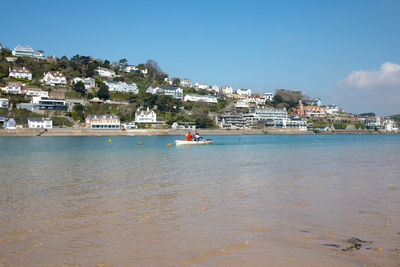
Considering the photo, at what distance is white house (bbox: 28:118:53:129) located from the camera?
212ft

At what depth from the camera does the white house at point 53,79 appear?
89188mm

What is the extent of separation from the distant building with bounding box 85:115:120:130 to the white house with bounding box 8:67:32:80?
29.4 meters

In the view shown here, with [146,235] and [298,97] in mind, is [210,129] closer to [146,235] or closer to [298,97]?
[298,97]

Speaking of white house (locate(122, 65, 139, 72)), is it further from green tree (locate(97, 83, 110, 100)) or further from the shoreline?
the shoreline

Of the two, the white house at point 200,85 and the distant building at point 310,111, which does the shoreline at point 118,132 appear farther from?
the white house at point 200,85

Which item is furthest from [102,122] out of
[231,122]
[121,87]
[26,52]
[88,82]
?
[26,52]

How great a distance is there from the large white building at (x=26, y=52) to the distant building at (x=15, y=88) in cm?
3084

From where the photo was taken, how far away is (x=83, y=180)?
1277cm

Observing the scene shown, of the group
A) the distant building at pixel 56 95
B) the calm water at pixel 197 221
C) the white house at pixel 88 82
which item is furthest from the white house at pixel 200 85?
the calm water at pixel 197 221

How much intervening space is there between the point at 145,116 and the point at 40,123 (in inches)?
973

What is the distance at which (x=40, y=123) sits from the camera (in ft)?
214

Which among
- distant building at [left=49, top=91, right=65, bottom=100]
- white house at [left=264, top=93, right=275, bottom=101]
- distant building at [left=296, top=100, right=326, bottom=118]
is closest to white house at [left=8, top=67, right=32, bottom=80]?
distant building at [left=49, top=91, right=65, bottom=100]

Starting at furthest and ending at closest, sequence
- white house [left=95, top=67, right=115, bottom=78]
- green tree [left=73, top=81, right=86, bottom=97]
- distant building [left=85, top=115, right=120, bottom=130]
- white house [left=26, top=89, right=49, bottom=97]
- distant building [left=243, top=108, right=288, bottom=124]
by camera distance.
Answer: white house [left=95, top=67, right=115, bottom=78], distant building [left=243, top=108, right=288, bottom=124], green tree [left=73, top=81, right=86, bottom=97], white house [left=26, top=89, right=49, bottom=97], distant building [left=85, top=115, right=120, bottom=130]

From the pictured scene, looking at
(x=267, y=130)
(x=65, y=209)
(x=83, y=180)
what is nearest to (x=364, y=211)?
(x=65, y=209)
